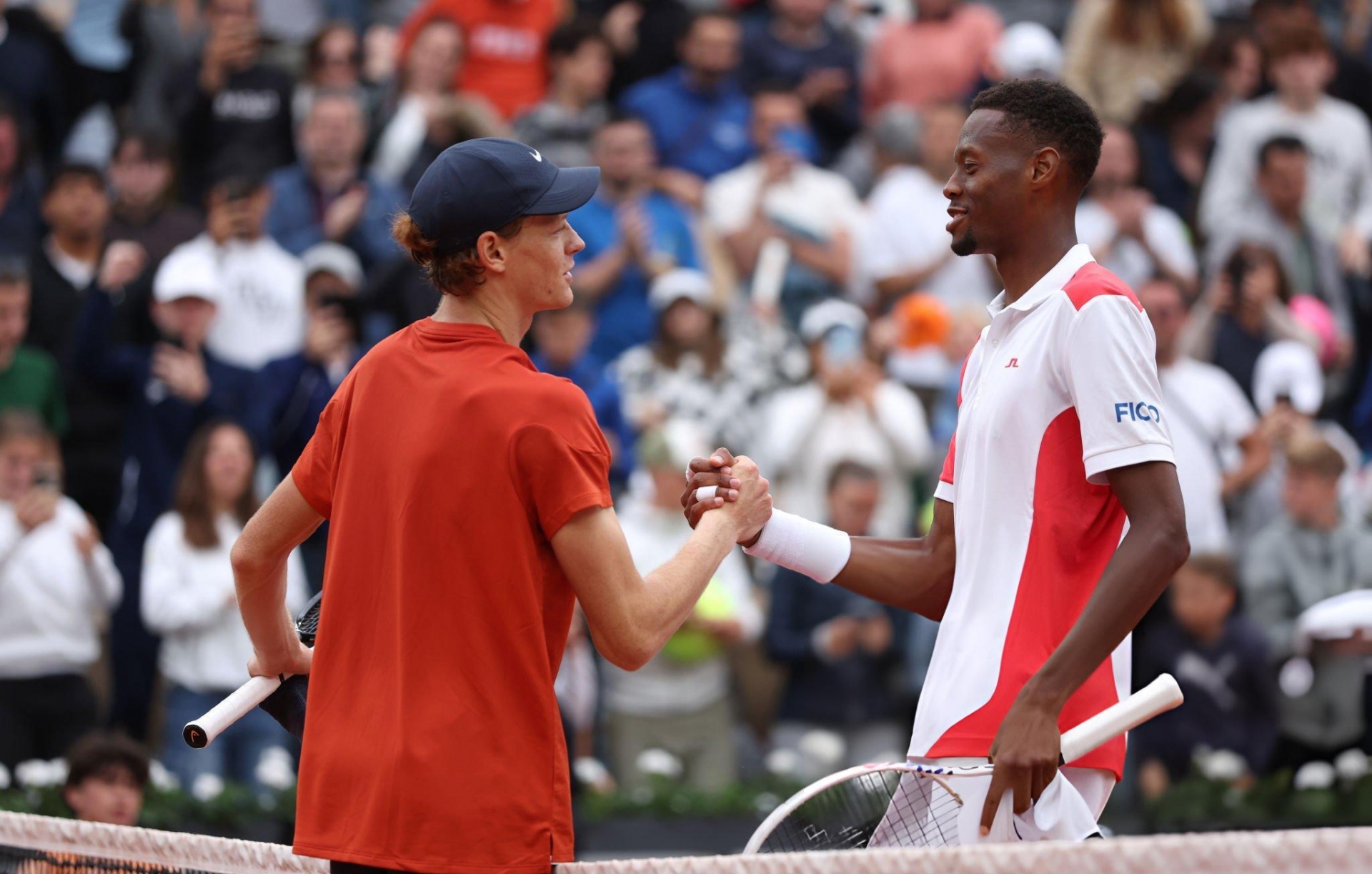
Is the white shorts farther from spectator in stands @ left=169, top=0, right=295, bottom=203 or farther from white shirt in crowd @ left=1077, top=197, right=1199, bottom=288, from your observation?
spectator in stands @ left=169, top=0, right=295, bottom=203

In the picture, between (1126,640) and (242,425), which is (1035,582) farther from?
(242,425)

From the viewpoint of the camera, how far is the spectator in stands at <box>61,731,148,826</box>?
7137mm

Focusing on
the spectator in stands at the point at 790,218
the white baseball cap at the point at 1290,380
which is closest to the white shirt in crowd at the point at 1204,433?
the white baseball cap at the point at 1290,380

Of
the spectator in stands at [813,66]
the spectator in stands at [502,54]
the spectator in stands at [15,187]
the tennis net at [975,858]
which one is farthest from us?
the spectator in stands at [813,66]

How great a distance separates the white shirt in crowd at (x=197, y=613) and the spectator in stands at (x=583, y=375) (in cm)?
177

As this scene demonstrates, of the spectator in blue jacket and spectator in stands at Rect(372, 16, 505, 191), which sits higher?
spectator in stands at Rect(372, 16, 505, 191)

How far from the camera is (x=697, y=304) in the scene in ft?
33.4

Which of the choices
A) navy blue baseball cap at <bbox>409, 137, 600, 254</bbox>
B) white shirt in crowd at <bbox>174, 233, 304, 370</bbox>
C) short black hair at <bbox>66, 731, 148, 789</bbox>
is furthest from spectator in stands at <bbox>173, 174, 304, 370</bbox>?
navy blue baseball cap at <bbox>409, 137, 600, 254</bbox>

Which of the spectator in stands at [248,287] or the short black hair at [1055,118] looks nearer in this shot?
the short black hair at [1055,118]

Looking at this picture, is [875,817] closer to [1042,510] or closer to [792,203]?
[1042,510]

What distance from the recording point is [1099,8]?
12.4 meters

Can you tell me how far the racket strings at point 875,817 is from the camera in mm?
3766

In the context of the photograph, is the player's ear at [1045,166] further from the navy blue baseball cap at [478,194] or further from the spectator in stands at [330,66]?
the spectator in stands at [330,66]

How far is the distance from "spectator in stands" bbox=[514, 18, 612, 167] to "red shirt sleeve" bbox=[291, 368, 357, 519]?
7443 millimetres
